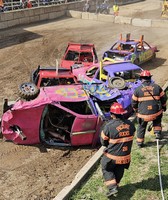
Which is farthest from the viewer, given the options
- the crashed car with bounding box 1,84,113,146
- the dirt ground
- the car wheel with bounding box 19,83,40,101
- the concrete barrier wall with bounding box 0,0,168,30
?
the concrete barrier wall with bounding box 0,0,168,30

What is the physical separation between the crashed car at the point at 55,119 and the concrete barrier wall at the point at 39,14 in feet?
57.0

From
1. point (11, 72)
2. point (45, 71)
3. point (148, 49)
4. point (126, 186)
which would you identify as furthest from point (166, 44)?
point (126, 186)

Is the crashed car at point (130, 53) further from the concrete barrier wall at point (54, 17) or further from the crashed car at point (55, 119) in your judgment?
the concrete barrier wall at point (54, 17)

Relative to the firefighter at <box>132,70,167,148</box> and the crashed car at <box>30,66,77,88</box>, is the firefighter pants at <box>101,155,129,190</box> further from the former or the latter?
the crashed car at <box>30,66,77,88</box>

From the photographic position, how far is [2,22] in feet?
A: 81.6

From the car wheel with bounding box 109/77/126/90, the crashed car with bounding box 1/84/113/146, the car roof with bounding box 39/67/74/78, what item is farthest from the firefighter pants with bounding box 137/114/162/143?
the car roof with bounding box 39/67/74/78

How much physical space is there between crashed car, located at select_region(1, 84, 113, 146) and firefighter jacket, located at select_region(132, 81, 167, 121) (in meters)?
1.13

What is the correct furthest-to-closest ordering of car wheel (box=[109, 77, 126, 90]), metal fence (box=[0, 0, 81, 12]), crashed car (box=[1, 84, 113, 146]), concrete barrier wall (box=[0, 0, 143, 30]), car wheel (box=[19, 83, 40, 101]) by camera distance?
metal fence (box=[0, 0, 81, 12])
concrete barrier wall (box=[0, 0, 143, 30])
car wheel (box=[109, 77, 126, 90])
car wheel (box=[19, 83, 40, 101])
crashed car (box=[1, 84, 113, 146])

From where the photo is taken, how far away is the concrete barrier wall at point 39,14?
25.4m

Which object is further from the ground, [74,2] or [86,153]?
[74,2]

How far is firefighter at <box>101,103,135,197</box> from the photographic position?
627 centimetres

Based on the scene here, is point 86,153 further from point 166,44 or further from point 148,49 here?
point 166,44

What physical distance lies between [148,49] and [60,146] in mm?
10167

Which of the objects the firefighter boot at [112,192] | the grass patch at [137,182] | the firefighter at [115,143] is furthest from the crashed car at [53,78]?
the firefighter boot at [112,192]
